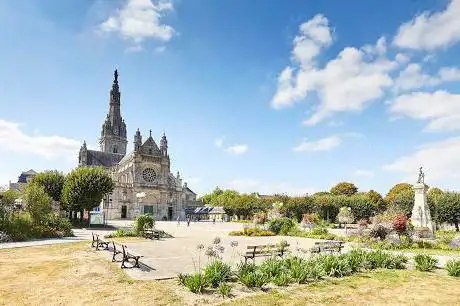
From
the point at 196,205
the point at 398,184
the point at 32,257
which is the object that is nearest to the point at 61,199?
the point at 32,257

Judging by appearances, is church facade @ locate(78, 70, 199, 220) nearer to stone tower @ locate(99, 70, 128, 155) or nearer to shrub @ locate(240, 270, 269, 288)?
stone tower @ locate(99, 70, 128, 155)

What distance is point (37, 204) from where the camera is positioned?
79.1 feet

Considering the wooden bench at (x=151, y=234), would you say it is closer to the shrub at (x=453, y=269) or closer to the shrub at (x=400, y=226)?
the shrub at (x=400, y=226)

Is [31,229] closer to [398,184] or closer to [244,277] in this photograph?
[244,277]

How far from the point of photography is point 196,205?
4171 inches

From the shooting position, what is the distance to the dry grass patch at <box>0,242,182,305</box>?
8443 mm

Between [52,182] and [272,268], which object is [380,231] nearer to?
[272,268]

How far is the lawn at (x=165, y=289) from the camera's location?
852cm

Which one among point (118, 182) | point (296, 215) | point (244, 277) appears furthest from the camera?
point (118, 182)

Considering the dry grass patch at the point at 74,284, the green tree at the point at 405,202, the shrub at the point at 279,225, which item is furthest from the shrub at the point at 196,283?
the green tree at the point at 405,202

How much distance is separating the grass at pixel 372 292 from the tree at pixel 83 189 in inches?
1189

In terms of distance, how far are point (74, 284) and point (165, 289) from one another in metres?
2.66

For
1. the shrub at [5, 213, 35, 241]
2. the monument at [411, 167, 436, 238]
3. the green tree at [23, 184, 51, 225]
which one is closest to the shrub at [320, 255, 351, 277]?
the shrub at [5, 213, 35, 241]

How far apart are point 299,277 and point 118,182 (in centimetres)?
5956
